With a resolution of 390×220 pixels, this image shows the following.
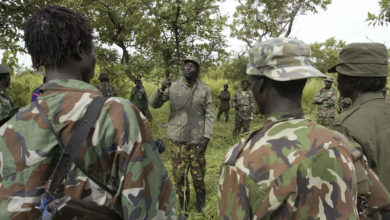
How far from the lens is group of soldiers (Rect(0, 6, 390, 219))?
0.94 metres

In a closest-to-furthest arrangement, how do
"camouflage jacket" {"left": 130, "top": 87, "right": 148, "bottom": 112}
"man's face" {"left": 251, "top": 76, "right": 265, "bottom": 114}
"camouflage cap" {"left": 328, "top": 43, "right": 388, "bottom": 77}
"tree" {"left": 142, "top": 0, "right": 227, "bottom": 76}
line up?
"man's face" {"left": 251, "top": 76, "right": 265, "bottom": 114}, "camouflage cap" {"left": 328, "top": 43, "right": 388, "bottom": 77}, "tree" {"left": 142, "top": 0, "right": 227, "bottom": 76}, "camouflage jacket" {"left": 130, "top": 87, "right": 148, "bottom": 112}

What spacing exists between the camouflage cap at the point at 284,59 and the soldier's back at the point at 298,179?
224mm

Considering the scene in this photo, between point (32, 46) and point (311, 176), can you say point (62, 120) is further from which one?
point (311, 176)

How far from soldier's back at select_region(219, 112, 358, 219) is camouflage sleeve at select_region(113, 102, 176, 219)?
0.34 metres

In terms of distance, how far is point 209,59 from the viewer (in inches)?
263

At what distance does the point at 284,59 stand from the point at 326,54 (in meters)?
16.6

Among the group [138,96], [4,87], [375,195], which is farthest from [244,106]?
[375,195]

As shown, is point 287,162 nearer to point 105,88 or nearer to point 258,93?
point 258,93

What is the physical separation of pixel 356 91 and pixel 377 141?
397mm

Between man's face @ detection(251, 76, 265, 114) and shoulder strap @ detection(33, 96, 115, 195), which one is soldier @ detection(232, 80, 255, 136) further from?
shoulder strap @ detection(33, 96, 115, 195)

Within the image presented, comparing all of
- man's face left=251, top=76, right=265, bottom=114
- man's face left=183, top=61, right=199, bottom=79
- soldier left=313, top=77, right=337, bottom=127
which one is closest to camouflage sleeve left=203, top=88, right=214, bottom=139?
man's face left=183, top=61, right=199, bottom=79

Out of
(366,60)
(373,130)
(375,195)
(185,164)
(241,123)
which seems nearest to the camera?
(375,195)

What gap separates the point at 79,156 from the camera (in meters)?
0.97

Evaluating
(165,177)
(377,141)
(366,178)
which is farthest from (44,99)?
(377,141)
